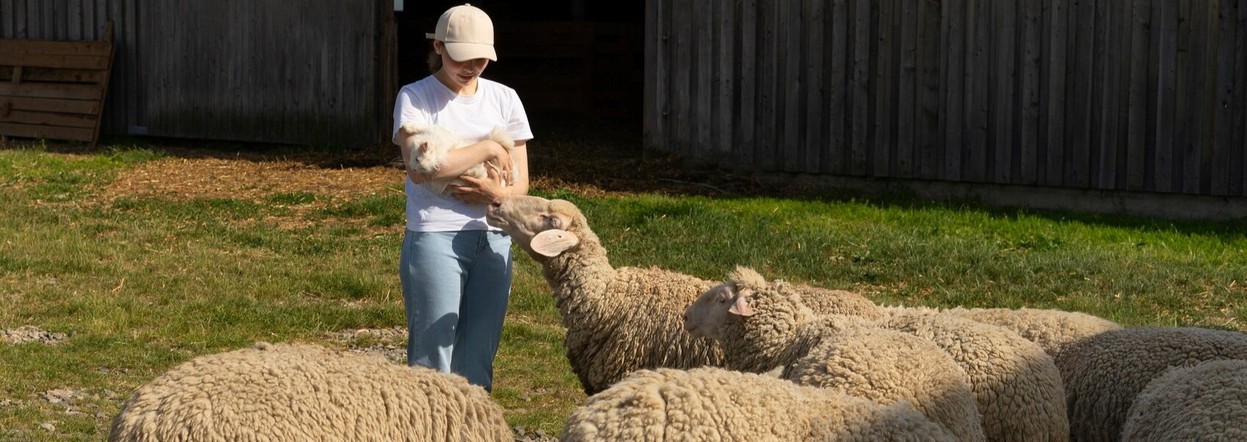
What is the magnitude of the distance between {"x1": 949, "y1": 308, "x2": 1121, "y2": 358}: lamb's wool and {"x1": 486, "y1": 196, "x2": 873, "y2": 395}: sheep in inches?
21.3

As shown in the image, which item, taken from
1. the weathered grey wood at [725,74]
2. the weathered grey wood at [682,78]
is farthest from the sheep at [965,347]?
the weathered grey wood at [682,78]

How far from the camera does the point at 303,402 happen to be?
439cm

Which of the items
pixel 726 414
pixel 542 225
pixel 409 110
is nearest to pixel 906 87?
pixel 542 225

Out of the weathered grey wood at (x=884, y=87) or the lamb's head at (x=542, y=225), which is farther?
the weathered grey wood at (x=884, y=87)

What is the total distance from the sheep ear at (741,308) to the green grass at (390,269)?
4.58 ft

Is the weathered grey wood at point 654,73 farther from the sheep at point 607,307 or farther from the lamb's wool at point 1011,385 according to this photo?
the lamb's wool at point 1011,385

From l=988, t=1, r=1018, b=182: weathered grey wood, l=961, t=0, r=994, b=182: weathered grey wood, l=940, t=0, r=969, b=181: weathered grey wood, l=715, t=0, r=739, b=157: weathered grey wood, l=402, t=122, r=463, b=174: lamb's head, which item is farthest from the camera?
l=715, t=0, r=739, b=157: weathered grey wood

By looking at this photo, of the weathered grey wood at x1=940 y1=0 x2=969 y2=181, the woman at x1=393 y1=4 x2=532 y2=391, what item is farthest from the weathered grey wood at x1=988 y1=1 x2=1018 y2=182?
the woman at x1=393 y1=4 x2=532 y2=391

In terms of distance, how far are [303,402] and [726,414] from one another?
50.6 inches

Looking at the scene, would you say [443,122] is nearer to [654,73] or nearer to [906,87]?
[906,87]

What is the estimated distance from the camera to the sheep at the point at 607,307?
6.18m

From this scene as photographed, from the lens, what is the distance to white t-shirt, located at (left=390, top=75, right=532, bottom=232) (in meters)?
5.41

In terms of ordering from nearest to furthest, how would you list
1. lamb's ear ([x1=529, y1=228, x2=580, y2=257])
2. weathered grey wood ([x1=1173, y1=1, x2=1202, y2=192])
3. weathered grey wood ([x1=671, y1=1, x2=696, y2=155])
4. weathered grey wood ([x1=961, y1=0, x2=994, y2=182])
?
lamb's ear ([x1=529, y1=228, x2=580, y2=257])
weathered grey wood ([x1=1173, y1=1, x2=1202, y2=192])
weathered grey wood ([x1=961, y1=0, x2=994, y2=182])
weathered grey wood ([x1=671, y1=1, x2=696, y2=155])

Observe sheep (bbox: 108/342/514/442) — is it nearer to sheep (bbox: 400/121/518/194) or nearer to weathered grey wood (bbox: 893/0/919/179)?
sheep (bbox: 400/121/518/194)
